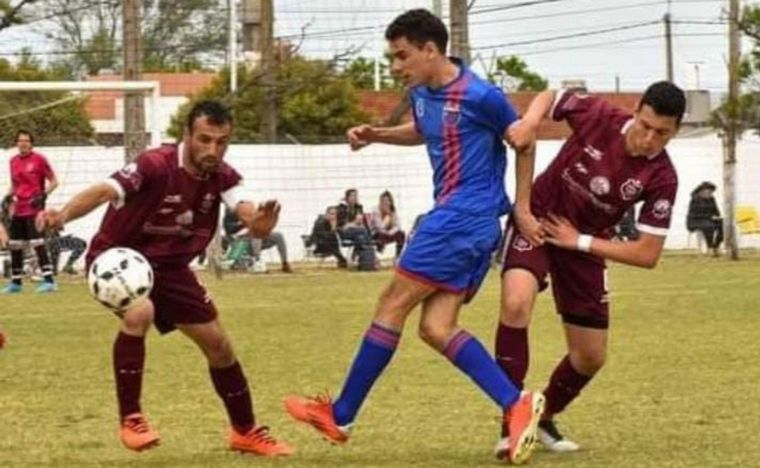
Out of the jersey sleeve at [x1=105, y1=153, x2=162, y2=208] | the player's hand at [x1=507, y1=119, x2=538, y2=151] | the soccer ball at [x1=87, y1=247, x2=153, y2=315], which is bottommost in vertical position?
the soccer ball at [x1=87, y1=247, x2=153, y2=315]

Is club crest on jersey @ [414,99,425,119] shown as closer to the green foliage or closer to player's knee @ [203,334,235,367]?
player's knee @ [203,334,235,367]

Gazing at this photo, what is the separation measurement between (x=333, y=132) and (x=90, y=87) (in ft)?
65.0

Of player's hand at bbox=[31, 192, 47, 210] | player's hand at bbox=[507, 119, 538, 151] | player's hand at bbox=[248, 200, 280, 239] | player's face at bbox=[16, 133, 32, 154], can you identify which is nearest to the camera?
player's hand at bbox=[507, 119, 538, 151]

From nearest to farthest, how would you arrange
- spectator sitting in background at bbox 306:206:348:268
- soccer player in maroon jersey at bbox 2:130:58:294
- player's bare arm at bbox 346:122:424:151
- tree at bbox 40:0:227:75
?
player's bare arm at bbox 346:122:424:151 → soccer player in maroon jersey at bbox 2:130:58:294 → spectator sitting in background at bbox 306:206:348:268 → tree at bbox 40:0:227:75

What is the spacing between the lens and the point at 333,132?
4219cm

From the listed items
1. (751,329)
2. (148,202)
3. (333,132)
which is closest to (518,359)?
(148,202)

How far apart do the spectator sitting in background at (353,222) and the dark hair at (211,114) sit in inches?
808

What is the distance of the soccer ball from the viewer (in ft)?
25.1

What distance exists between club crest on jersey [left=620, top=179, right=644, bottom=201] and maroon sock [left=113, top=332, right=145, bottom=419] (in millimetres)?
2238

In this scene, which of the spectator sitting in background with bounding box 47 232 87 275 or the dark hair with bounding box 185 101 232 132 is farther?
the spectator sitting in background with bounding box 47 232 87 275

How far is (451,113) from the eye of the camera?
25.3 feet

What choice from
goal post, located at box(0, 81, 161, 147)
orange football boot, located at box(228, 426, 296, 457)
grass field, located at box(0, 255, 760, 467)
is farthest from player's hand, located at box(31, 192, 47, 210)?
orange football boot, located at box(228, 426, 296, 457)

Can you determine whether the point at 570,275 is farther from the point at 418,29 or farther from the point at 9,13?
the point at 9,13

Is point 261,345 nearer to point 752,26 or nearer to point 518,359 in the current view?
point 518,359
